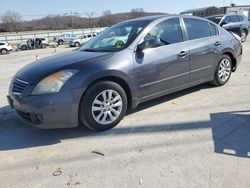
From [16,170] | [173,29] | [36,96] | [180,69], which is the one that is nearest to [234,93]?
[180,69]

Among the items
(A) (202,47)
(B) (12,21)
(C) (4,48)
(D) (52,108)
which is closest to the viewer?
(D) (52,108)

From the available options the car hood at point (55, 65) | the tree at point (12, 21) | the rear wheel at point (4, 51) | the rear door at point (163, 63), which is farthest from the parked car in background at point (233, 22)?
the tree at point (12, 21)

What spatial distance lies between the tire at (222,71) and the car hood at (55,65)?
2.62 meters

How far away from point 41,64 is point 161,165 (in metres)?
2.42

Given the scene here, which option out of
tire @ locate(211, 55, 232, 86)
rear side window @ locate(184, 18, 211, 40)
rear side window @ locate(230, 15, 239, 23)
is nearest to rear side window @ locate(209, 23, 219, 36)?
rear side window @ locate(184, 18, 211, 40)

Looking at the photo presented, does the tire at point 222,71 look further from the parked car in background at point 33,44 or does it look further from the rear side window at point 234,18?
the parked car in background at point 33,44

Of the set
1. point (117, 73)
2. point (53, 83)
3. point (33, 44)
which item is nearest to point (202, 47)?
point (117, 73)

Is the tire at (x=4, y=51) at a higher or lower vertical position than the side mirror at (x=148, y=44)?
lower

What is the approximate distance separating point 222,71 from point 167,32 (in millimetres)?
1767

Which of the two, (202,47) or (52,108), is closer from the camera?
(52,108)

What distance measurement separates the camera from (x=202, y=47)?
5379 millimetres

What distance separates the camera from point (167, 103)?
5270 mm

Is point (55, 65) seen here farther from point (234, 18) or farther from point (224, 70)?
point (234, 18)

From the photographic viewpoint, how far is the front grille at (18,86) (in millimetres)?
3931
